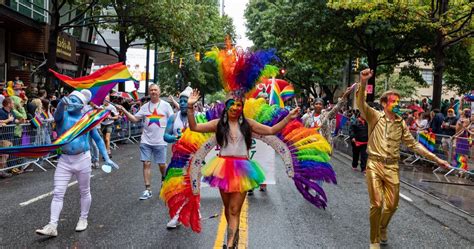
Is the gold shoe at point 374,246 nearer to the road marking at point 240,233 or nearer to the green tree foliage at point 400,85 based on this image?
the road marking at point 240,233

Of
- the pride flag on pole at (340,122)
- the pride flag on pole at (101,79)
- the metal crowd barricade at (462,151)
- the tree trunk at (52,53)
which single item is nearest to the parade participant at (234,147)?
the pride flag on pole at (101,79)

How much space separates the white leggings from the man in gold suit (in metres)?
3.52

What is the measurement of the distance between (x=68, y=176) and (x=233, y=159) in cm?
238

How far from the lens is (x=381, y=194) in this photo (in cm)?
569

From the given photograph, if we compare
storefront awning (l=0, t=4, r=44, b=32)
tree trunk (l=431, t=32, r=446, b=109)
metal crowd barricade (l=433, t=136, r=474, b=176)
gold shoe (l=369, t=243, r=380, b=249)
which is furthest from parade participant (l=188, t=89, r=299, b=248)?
tree trunk (l=431, t=32, r=446, b=109)

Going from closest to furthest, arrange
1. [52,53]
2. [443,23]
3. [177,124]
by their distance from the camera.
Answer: [177,124]
[443,23]
[52,53]

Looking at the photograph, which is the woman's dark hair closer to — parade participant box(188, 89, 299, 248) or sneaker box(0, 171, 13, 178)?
parade participant box(188, 89, 299, 248)

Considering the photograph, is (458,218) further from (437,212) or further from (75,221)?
(75,221)

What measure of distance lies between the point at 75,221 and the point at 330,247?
346cm

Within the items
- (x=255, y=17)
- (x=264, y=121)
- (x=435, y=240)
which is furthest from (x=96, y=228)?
(x=255, y=17)

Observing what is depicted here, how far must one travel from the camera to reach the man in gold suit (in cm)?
563

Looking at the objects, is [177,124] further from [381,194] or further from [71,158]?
[381,194]

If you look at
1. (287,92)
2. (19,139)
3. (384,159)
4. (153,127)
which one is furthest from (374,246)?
(19,139)

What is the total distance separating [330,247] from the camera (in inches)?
221
